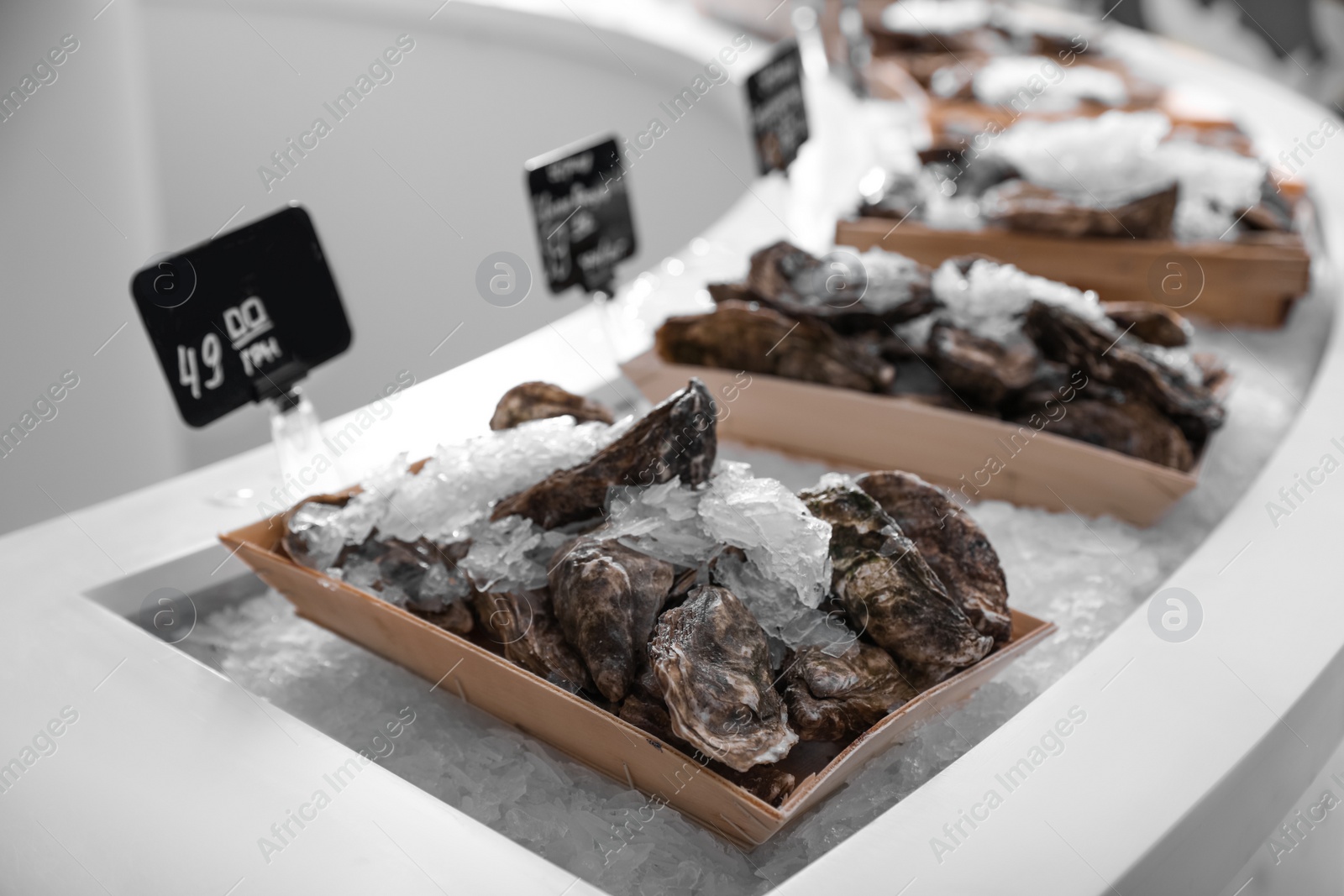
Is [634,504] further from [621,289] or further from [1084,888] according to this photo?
[621,289]

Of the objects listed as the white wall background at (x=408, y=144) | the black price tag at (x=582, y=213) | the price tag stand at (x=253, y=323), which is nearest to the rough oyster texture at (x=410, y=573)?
the price tag stand at (x=253, y=323)

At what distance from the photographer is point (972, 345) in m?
1.35

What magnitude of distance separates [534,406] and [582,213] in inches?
26.1

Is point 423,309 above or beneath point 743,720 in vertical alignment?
beneath

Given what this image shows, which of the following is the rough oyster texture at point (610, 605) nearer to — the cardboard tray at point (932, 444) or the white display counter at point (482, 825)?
the white display counter at point (482, 825)

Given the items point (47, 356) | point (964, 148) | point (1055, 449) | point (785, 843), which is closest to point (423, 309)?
point (47, 356)

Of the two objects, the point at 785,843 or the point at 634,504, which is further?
the point at 634,504

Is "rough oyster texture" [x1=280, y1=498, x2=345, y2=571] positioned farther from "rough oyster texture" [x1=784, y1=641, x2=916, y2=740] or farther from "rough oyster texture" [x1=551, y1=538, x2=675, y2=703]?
"rough oyster texture" [x1=784, y1=641, x2=916, y2=740]

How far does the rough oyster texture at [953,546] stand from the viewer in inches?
36.7

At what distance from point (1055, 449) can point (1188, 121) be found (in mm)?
1538

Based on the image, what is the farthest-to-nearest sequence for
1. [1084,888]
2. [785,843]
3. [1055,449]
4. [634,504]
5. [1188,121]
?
[1188,121] < [1055,449] < [634,504] < [785,843] < [1084,888]

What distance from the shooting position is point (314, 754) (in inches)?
34.9

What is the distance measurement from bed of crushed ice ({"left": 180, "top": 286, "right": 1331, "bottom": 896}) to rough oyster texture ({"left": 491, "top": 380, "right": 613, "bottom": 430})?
0.30 m

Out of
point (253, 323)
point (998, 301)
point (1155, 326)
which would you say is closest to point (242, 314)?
point (253, 323)
